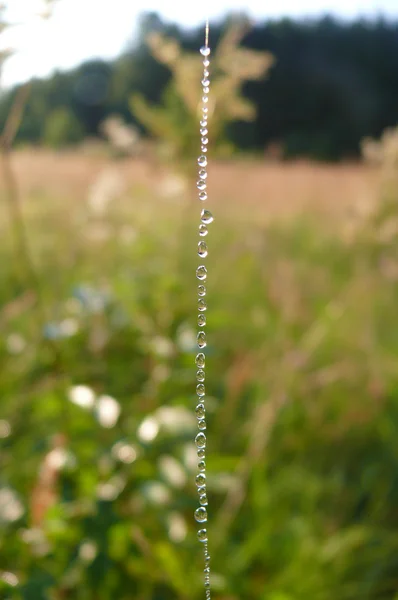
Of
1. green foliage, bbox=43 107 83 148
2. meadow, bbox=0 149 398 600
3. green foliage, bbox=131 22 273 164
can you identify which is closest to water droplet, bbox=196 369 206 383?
meadow, bbox=0 149 398 600


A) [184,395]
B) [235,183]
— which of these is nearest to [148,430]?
[184,395]

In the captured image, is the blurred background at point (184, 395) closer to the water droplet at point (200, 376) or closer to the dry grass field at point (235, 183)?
the water droplet at point (200, 376)

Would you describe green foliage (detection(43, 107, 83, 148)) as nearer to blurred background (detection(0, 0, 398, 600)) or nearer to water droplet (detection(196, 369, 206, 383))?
blurred background (detection(0, 0, 398, 600))

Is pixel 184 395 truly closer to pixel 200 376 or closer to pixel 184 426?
pixel 184 426

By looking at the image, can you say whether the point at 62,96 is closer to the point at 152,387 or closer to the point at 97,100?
the point at 97,100

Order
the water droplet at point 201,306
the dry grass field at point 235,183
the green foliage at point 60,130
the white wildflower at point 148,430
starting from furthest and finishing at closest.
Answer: the green foliage at point 60,130, the dry grass field at point 235,183, the white wildflower at point 148,430, the water droplet at point 201,306

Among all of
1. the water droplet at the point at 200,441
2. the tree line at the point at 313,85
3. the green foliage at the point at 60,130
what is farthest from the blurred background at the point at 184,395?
the tree line at the point at 313,85
